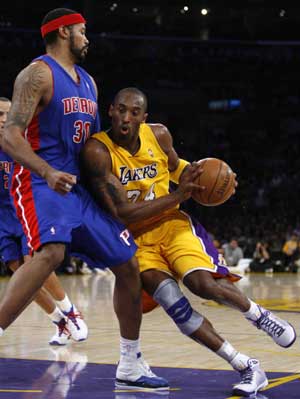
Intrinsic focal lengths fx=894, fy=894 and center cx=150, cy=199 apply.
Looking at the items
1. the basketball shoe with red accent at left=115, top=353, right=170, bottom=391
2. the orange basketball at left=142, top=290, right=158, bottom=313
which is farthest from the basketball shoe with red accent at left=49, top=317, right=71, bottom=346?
the basketball shoe with red accent at left=115, top=353, right=170, bottom=391

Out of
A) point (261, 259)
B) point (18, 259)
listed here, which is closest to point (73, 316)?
point (18, 259)

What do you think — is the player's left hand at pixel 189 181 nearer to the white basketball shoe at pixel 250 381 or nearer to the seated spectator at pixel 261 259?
the white basketball shoe at pixel 250 381

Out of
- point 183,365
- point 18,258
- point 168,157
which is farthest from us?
point 18,258

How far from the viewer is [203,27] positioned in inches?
1172

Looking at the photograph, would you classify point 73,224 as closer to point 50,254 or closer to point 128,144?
point 50,254

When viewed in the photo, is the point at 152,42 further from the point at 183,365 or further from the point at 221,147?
the point at 183,365

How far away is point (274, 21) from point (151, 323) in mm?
23413

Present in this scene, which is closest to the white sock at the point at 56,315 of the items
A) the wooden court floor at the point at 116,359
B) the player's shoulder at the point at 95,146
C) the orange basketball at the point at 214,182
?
the wooden court floor at the point at 116,359

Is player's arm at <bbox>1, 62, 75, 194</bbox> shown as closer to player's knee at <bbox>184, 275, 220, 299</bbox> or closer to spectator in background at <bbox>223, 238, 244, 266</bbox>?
player's knee at <bbox>184, 275, 220, 299</bbox>

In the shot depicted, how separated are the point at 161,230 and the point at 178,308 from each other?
1.69ft

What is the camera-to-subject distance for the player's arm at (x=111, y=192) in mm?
4848

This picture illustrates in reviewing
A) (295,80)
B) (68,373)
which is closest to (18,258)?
(68,373)

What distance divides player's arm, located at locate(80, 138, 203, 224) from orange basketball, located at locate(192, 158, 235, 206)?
0.50ft

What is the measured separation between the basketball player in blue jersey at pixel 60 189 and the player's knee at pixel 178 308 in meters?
0.14
